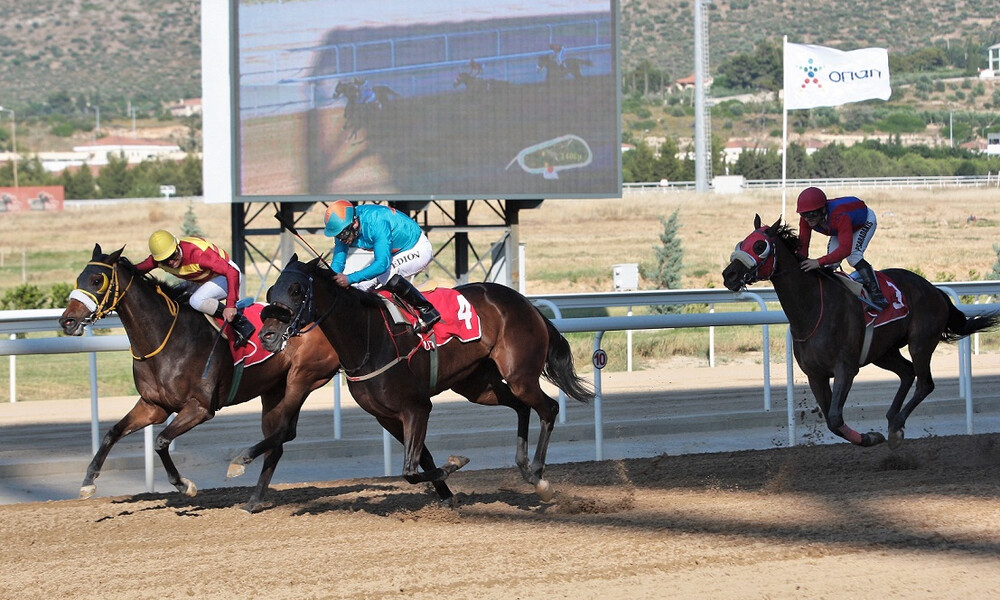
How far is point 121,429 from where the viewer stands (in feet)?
18.9

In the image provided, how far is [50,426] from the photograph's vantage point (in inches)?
370

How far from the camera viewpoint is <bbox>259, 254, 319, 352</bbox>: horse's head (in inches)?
197

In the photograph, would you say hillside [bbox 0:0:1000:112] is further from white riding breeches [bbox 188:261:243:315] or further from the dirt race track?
white riding breeches [bbox 188:261:243:315]

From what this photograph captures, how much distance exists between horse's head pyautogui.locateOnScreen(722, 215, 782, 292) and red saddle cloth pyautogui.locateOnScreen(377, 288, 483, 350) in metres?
1.34

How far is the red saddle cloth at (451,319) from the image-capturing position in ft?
19.0

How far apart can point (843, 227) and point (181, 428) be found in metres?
3.76

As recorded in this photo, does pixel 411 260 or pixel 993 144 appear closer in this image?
pixel 411 260

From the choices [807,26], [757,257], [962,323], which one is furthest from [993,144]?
[757,257]

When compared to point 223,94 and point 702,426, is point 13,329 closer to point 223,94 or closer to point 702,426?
point 223,94

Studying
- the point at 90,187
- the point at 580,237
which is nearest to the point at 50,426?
the point at 580,237

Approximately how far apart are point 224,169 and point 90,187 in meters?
45.8

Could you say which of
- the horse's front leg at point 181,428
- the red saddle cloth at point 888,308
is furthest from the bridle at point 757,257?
the horse's front leg at point 181,428

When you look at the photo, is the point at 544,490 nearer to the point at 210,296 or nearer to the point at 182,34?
the point at 210,296

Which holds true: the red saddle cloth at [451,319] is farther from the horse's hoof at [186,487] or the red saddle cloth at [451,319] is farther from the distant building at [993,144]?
the distant building at [993,144]
